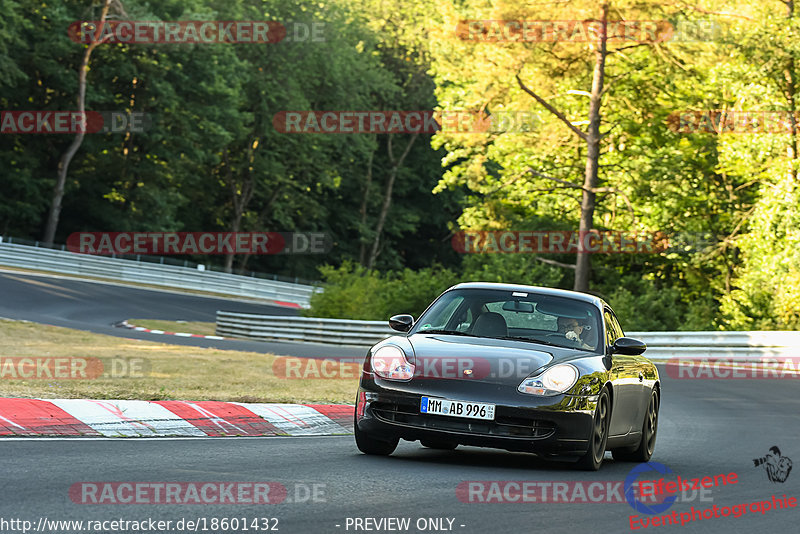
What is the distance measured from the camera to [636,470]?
10383 millimetres

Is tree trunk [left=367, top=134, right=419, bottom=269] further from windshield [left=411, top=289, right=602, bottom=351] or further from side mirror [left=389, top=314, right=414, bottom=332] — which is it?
side mirror [left=389, top=314, right=414, bottom=332]

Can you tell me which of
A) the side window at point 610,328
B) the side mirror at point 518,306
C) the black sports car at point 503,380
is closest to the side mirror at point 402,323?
the black sports car at point 503,380

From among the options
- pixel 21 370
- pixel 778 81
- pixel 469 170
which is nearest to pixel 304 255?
pixel 469 170

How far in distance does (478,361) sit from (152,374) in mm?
9183

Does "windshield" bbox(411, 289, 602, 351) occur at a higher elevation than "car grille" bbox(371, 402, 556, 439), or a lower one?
higher

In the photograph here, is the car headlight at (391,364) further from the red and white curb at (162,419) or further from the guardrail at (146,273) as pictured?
the guardrail at (146,273)

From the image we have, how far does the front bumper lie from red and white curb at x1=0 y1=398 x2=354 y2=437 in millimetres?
2717

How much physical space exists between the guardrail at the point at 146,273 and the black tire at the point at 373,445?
39.1 m

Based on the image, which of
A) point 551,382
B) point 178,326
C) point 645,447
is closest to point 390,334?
point 178,326

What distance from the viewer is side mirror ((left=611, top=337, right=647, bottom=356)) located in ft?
34.1

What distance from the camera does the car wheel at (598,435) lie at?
31.0 feet

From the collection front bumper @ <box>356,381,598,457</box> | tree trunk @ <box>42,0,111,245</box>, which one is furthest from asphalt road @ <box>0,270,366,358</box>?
front bumper @ <box>356,381,598,457</box>

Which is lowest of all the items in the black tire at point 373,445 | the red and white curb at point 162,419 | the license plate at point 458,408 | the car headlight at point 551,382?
the red and white curb at point 162,419

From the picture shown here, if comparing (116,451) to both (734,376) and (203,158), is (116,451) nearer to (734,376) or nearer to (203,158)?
(734,376)
